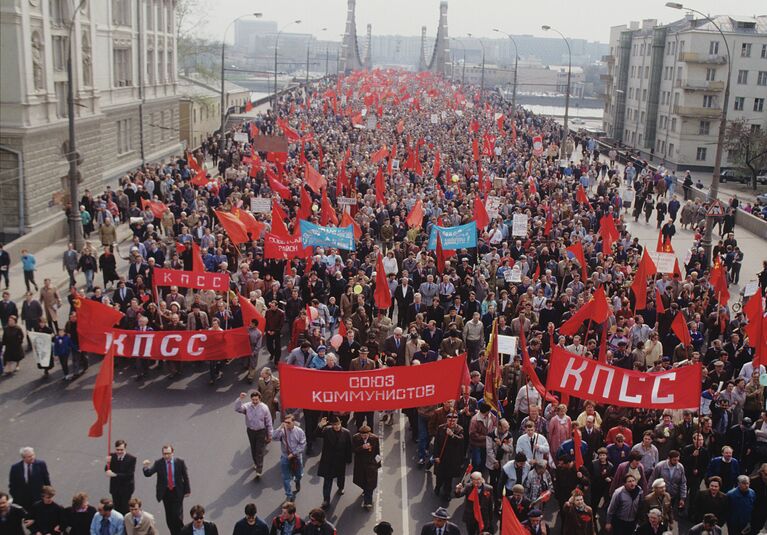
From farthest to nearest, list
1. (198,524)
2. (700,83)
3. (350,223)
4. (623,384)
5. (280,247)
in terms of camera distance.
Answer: (700,83) → (350,223) → (280,247) → (623,384) → (198,524)

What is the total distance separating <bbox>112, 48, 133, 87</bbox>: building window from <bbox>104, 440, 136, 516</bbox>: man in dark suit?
35.3 metres

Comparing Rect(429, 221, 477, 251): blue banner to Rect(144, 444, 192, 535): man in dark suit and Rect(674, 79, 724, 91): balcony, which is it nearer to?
Rect(144, 444, 192, 535): man in dark suit

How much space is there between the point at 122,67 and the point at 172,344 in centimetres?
3284

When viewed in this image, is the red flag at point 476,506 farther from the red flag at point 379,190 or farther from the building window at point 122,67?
the building window at point 122,67

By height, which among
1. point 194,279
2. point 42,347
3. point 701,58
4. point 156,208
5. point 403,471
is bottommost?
point 403,471

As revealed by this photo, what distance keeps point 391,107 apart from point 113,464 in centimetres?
6326

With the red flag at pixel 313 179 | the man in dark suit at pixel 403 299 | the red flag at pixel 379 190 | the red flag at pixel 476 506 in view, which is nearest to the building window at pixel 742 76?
the red flag at pixel 379 190

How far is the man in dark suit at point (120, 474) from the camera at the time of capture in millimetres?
10492

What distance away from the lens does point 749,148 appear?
195ft

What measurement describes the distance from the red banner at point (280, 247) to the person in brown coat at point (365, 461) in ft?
28.5

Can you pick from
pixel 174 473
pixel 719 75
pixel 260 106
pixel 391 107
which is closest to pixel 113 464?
pixel 174 473

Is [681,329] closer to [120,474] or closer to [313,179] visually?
[120,474]

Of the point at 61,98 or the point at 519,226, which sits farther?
the point at 61,98

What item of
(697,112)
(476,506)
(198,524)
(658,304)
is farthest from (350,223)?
(697,112)
